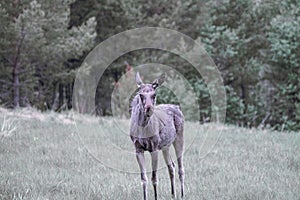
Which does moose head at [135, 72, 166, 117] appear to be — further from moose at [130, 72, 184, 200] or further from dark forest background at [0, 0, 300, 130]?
dark forest background at [0, 0, 300, 130]

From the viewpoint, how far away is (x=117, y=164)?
25.9 feet

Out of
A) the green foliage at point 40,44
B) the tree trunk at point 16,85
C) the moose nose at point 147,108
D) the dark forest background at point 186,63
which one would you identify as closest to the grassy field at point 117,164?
the moose nose at point 147,108

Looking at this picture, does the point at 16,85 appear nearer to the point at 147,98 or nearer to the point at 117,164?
the point at 117,164

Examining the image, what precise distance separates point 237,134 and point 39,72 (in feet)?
39.1

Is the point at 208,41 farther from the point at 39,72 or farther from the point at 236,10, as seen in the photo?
the point at 39,72

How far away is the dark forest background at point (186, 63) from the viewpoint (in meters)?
19.9

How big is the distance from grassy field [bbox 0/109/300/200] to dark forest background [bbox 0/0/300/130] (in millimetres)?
8045

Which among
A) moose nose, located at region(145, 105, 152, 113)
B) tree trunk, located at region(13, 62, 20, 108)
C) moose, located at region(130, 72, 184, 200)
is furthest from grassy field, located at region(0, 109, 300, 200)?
tree trunk, located at region(13, 62, 20, 108)

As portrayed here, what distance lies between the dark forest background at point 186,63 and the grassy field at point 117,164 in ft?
26.4

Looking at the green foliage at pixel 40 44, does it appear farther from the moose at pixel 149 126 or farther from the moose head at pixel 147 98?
the moose head at pixel 147 98

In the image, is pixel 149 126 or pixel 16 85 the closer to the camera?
pixel 149 126

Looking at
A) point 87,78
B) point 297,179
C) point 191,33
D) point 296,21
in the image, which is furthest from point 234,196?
point 191,33

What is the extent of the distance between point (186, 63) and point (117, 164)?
626 inches

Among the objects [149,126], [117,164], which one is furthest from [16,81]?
[149,126]
